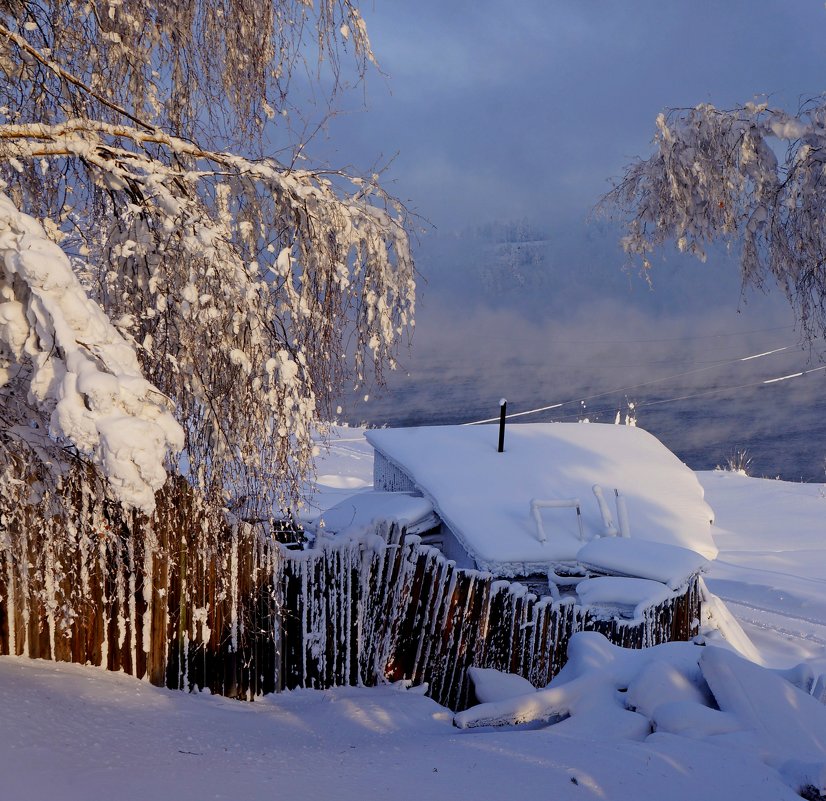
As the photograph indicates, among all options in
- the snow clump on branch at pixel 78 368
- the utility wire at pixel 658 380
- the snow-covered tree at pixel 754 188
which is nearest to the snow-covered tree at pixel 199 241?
the snow clump on branch at pixel 78 368

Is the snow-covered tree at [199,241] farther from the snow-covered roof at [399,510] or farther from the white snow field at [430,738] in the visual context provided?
the snow-covered roof at [399,510]

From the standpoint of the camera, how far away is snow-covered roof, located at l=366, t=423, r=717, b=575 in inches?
458

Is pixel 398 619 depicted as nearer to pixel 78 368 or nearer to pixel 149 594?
pixel 149 594

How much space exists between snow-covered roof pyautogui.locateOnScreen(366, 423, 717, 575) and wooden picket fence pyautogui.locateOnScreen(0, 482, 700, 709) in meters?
4.59

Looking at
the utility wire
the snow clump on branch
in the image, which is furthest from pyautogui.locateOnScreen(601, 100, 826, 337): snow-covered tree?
the utility wire

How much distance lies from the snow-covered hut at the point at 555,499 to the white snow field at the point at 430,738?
4.33 metres

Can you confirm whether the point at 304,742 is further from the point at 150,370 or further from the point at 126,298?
the point at 126,298

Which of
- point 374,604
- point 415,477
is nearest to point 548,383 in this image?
point 415,477

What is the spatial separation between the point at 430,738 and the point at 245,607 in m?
1.77

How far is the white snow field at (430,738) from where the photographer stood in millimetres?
3312

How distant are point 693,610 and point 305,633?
22.3 feet

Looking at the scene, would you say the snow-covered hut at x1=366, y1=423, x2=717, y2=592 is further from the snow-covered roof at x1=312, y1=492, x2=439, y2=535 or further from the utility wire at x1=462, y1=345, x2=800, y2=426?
the utility wire at x1=462, y1=345, x2=800, y2=426

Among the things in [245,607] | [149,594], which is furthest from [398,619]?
[149,594]

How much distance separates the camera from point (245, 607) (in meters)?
5.53
